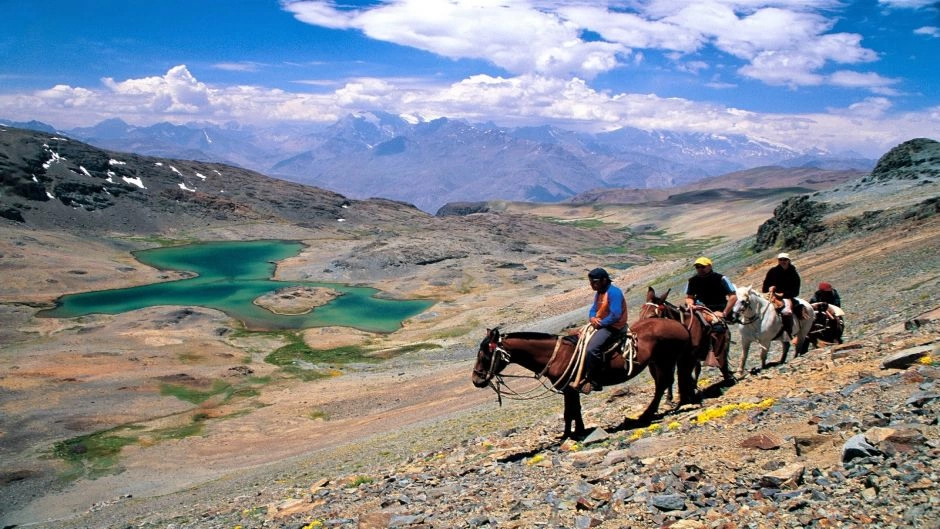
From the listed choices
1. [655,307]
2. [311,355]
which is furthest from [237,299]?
[655,307]

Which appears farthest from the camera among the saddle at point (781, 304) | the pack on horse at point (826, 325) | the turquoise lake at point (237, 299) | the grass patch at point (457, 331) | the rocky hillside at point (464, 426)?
the turquoise lake at point (237, 299)

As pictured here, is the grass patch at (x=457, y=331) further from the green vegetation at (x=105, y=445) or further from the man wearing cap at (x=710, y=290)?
the man wearing cap at (x=710, y=290)

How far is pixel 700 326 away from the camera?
1414cm

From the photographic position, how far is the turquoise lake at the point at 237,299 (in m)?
87.7

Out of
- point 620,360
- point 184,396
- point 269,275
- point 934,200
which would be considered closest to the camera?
point 620,360

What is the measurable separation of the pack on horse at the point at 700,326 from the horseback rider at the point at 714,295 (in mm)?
73

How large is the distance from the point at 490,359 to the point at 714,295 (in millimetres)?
6489

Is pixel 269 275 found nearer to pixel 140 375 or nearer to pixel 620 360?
pixel 140 375

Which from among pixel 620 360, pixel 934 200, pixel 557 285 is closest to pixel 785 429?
pixel 620 360

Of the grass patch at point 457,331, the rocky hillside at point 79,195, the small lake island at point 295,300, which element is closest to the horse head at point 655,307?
the grass patch at point 457,331

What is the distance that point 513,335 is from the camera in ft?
42.9

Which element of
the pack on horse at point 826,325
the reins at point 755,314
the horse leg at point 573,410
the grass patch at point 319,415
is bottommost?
the grass patch at point 319,415

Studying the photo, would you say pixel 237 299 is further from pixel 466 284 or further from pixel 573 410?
pixel 573 410

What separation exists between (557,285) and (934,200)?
245ft
